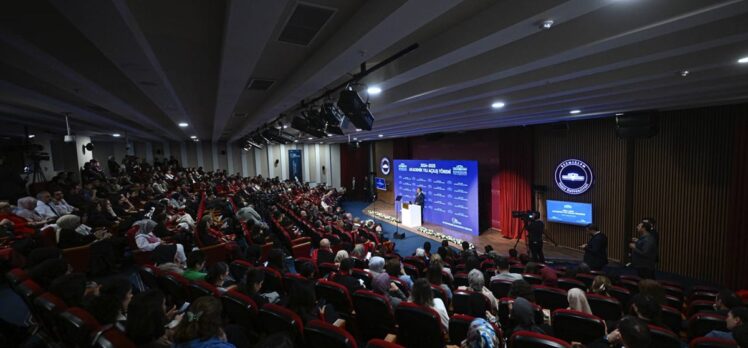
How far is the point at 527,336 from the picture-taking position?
2.13 m

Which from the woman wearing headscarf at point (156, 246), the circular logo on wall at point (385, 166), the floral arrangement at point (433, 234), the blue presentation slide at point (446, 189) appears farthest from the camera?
the circular logo on wall at point (385, 166)

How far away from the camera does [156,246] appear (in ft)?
15.9

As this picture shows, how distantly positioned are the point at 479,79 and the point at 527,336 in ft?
8.84

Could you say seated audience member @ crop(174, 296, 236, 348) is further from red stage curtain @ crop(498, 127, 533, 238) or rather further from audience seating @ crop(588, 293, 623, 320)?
red stage curtain @ crop(498, 127, 533, 238)

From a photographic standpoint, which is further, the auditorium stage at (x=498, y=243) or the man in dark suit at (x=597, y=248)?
the auditorium stage at (x=498, y=243)

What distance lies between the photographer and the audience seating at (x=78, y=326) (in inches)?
75.0

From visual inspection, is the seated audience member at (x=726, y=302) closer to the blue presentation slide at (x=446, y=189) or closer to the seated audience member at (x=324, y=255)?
the seated audience member at (x=324, y=255)

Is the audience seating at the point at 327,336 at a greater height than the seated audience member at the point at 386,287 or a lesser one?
greater

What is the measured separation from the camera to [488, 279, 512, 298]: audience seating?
12.9 feet

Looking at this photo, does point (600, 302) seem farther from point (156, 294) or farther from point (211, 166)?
point (211, 166)

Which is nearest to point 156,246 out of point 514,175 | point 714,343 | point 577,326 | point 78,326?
point 78,326

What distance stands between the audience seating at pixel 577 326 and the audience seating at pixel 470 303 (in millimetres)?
626

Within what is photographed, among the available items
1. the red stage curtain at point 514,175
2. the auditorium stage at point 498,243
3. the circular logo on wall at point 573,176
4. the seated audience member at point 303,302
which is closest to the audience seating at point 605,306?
the seated audience member at point 303,302

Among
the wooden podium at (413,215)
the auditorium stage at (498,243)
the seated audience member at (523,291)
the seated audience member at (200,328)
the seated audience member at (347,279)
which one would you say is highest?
the seated audience member at (200,328)
